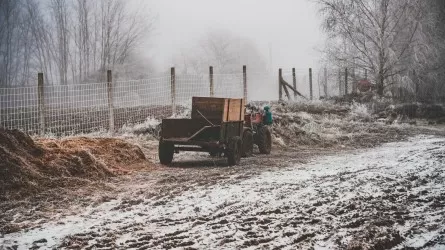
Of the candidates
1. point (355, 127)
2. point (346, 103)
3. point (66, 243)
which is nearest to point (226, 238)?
point (66, 243)

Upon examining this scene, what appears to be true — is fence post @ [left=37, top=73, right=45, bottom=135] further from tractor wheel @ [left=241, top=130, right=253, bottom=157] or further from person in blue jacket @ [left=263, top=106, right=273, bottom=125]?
person in blue jacket @ [left=263, top=106, right=273, bottom=125]

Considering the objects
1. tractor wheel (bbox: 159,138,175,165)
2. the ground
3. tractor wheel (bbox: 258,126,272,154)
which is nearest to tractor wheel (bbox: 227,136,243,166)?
the ground

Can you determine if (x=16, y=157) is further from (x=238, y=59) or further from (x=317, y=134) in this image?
(x=238, y=59)

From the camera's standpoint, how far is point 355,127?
51.1 feet

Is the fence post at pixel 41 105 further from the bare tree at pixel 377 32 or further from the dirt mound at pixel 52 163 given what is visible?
the bare tree at pixel 377 32

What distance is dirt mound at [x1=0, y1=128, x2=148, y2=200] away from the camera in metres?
6.24

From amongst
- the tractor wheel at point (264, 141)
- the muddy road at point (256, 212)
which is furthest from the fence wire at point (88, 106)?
the muddy road at point (256, 212)

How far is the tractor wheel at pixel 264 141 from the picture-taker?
1059 centimetres

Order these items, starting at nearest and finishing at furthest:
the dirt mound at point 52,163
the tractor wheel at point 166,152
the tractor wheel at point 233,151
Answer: the dirt mound at point 52,163 < the tractor wheel at point 233,151 < the tractor wheel at point 166,152

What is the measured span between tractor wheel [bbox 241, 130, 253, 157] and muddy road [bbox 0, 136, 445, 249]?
2.25 metres

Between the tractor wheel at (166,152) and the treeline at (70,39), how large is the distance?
30.2 meters

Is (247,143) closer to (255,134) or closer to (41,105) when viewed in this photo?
(255,134)

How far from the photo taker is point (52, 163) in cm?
698

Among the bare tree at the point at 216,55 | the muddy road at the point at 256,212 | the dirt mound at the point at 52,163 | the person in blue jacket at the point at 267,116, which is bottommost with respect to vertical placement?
the muddy road at the point at 256,212
